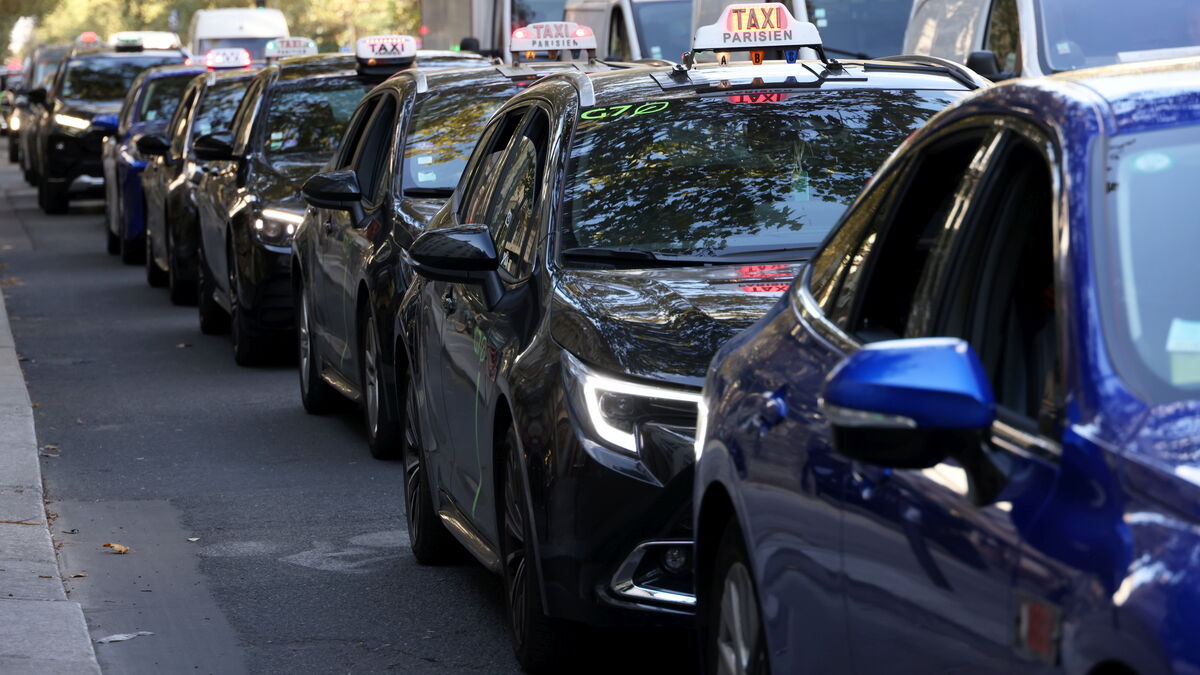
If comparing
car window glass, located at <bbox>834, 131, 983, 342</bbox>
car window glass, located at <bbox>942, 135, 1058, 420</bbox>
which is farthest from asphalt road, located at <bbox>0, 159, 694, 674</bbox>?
car window glass, located at <bbox>942, 135, 1058, 420</bbox>

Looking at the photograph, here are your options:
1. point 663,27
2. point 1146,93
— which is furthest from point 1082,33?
point 1146,93

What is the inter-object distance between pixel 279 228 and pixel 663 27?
8.07 meters

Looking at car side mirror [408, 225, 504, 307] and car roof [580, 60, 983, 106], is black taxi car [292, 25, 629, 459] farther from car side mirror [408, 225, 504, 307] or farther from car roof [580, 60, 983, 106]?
car side mirror [408, 225, 504, 307]

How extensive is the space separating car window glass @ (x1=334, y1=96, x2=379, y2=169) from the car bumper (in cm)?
601

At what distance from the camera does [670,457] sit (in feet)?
18.4

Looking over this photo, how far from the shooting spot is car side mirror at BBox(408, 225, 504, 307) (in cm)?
664

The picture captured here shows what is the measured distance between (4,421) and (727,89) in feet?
16.6

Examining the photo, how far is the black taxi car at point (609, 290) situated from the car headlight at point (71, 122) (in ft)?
72.6

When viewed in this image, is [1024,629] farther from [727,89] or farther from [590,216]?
[727,89]

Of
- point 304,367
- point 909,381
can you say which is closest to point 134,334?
point 304,367

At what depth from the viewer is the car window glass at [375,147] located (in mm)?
10969

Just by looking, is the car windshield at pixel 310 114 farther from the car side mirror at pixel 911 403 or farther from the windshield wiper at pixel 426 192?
the car side mirror at pixel 911 403

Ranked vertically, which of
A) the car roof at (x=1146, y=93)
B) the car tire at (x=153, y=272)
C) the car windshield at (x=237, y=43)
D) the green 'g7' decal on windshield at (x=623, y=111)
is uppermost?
the car roof at (x=1146, y=93)

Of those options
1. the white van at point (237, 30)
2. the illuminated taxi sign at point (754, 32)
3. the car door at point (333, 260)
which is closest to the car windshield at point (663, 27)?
the car door at point (333, 260)
